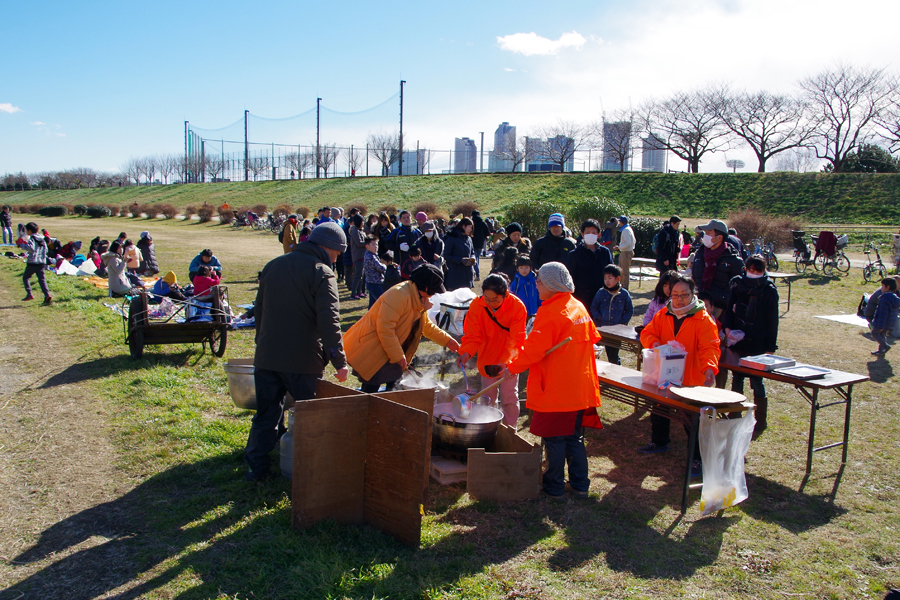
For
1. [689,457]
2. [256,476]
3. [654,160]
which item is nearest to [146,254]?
[256,476]

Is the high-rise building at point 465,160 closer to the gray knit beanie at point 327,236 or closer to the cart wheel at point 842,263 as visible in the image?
the cart wheel at point 842,263

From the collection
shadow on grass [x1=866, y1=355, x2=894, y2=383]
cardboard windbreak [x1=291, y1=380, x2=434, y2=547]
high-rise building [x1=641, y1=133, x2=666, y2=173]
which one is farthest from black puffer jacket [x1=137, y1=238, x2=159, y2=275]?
high-rise building [x1=641, y1=133, x2=666, y2=173]

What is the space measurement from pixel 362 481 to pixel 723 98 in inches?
2158

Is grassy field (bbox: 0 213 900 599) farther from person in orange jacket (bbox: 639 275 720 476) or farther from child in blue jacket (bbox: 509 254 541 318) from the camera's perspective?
child in blue jacket (bbox: 509 254 541 318)

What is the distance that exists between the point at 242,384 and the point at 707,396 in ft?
11.4

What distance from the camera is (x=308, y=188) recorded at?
192 ft

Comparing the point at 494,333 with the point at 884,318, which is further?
the point at 884,318

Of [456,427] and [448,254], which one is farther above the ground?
[448,254]

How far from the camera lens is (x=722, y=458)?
386 centimetres

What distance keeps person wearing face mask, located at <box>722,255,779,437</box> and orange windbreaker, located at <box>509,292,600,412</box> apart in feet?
6.95

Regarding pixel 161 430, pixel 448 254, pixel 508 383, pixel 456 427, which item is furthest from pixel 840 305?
pixel 161 430

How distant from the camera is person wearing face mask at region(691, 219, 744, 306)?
6238 millimetres

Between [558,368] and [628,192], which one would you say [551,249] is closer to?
[558,368]

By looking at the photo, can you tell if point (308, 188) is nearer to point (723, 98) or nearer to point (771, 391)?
point (723, 98)
